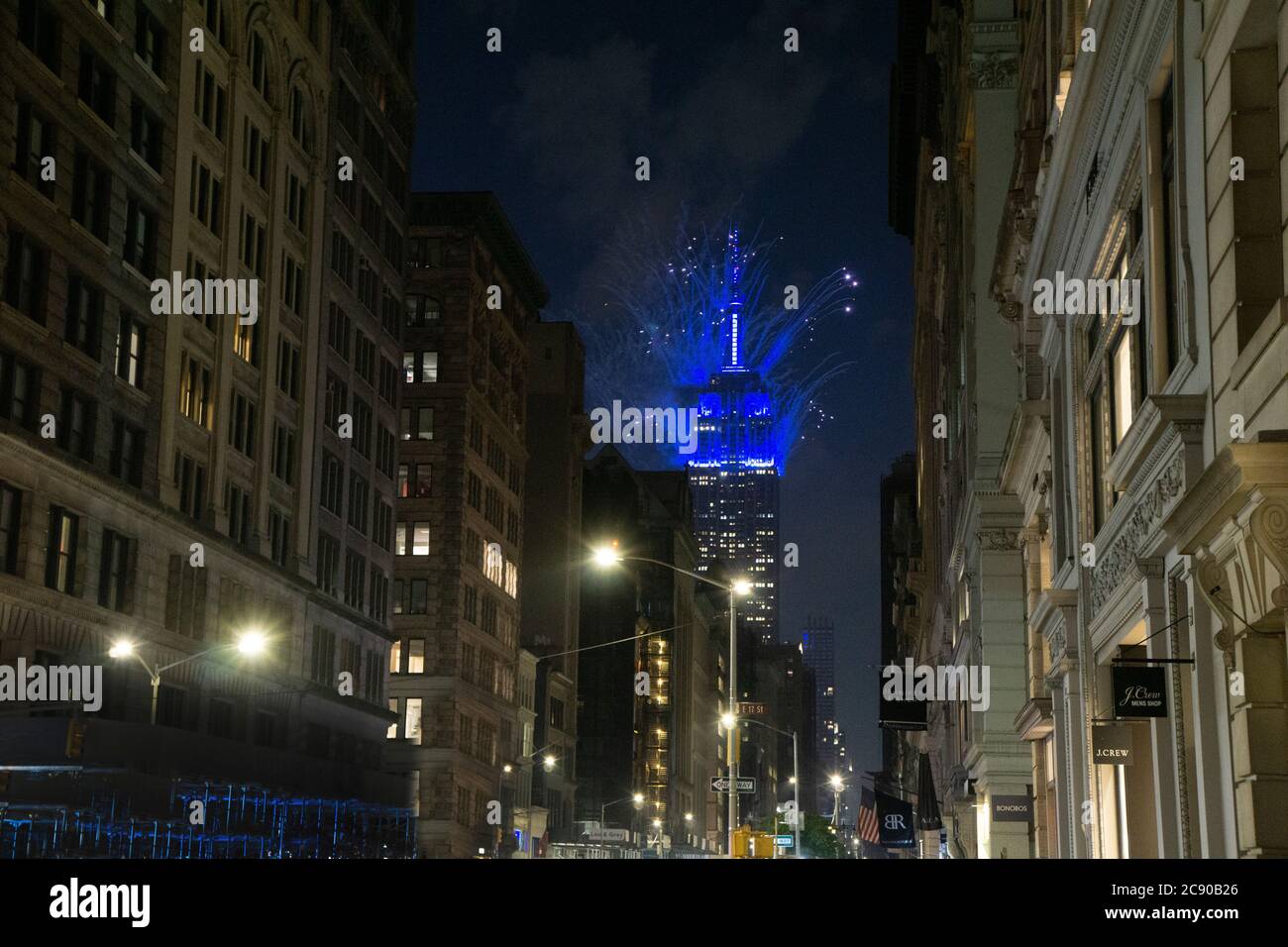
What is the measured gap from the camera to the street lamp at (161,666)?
53.4 metres

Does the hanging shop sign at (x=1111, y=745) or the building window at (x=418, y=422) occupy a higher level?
the building window at (x=418, y=422)

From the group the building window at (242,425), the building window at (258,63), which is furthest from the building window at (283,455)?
the building window at (258,63)

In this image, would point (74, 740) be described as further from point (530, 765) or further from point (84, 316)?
point (530, 765)

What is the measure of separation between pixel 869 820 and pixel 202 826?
2818cm

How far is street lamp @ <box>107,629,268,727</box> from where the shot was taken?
53406 millimetres

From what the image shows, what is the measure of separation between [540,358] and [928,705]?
3416 inches

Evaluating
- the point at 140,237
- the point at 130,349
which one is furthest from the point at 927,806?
the point at 140,237

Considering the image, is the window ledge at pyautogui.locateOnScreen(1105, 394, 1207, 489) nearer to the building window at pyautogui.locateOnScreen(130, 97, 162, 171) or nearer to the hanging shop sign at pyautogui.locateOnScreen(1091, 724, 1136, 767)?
the hanging shop sign at pyautogui.locateOnScreen(1091, 724, 1136, 767)

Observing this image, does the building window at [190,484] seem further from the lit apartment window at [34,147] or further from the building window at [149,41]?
the building window at [149,41]

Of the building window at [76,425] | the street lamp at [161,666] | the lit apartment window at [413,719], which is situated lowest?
the street lamp at [161,666]

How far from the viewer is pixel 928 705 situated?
8331 cm

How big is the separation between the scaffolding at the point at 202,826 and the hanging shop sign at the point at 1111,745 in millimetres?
24768
